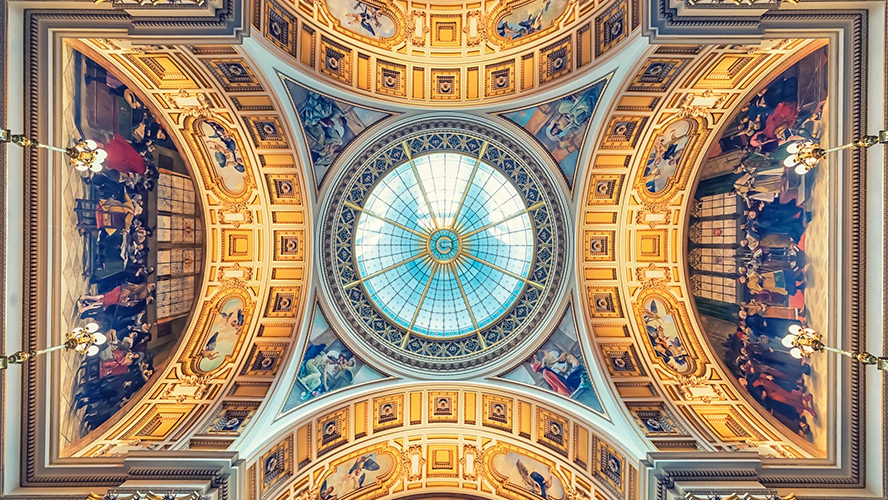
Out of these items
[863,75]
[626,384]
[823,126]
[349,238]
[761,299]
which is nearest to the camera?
[863,75]

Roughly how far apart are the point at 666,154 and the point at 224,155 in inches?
600

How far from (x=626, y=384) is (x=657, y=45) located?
10.5m

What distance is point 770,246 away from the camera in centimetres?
1209

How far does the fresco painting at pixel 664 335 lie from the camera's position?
569 inches

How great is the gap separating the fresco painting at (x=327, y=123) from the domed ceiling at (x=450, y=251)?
10 centimetres

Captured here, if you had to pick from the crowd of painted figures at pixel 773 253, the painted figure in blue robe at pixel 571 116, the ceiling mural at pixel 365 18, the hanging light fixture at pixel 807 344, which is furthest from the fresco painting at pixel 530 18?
the hanging light fixture at pixel 807 344

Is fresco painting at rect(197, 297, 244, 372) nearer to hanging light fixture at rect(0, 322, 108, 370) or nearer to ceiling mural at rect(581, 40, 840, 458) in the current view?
hanging light fixture at rect(0, 322, 108, 370)

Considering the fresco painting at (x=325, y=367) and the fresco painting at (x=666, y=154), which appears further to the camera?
the fresco painting at (x=325, y=367)

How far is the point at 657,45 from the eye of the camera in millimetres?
10539

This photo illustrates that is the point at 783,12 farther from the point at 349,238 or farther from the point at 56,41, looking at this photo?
the point at 56,41

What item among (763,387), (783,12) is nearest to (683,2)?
(783,12)

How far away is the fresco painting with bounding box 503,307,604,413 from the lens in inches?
560

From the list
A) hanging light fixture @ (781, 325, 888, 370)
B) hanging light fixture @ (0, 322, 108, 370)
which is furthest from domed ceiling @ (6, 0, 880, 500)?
hanging light fixture @ (0, 322, 108, 370)

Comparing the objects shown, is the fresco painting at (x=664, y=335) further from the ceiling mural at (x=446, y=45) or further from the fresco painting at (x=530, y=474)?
the ceiling mural at (x=446, y=45)
